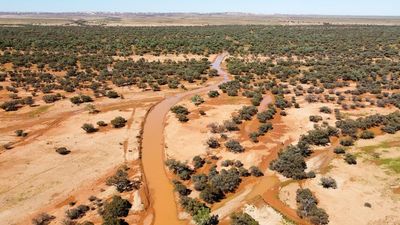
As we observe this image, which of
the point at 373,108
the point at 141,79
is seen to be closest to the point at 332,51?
the point at 373,108

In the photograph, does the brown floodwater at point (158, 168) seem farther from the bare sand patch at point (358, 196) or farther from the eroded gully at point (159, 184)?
the bare sand patch at point (358, 196)

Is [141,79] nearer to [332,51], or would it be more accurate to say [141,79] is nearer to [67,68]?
[67,68]

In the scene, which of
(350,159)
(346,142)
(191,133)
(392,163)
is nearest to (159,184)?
(191,133)

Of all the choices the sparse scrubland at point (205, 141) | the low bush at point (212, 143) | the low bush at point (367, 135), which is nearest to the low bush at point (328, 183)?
the sparse scrubland at point (205, 141)

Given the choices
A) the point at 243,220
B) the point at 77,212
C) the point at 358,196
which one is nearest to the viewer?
the point at 243,220

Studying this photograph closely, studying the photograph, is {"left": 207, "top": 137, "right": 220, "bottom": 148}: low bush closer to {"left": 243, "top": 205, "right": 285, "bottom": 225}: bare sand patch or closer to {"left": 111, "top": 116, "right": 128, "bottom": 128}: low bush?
{"left": 243, "top": 205, "right": 285, "bottom": 225}: bare sand patch

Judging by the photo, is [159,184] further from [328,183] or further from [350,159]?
[350,159]
